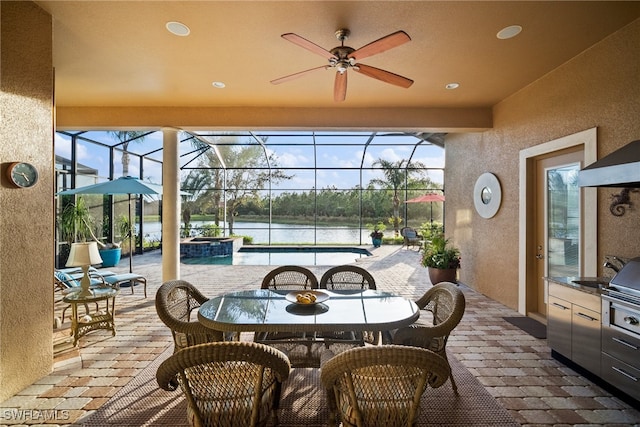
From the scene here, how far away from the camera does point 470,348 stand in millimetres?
3211

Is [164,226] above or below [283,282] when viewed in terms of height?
above

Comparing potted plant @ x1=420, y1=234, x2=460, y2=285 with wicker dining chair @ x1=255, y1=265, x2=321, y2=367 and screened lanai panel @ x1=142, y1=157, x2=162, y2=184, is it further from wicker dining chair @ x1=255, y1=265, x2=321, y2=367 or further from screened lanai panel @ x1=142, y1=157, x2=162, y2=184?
screened lanai panel @ x1=142, y1=157, x2=162, y2=184

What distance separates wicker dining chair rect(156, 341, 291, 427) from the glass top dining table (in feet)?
1.44

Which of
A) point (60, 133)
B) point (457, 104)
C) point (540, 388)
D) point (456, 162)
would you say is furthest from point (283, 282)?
point (60, 133)

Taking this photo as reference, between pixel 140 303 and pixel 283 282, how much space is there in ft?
9.39

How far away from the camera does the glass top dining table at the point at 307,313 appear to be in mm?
1986

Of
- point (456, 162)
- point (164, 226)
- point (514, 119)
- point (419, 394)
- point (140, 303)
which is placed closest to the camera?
point (419, 394)

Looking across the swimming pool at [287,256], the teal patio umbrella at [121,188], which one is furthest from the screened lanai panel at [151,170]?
the teal patio umbrella at [121,188]

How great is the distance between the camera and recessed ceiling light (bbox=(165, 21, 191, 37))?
8.87 feet

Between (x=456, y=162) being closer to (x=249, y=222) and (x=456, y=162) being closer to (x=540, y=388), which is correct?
(x=540, y=388)

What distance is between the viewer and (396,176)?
12.3 meters

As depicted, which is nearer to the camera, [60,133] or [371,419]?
[371,419]

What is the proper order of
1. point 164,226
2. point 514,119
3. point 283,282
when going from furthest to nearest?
point 164,226
point 514,119
point 283,282

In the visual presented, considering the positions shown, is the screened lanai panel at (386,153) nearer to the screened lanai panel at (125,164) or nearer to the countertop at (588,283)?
the screened lanai panel at (125,164)
